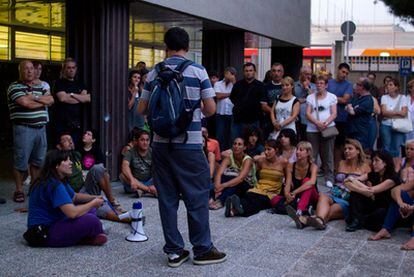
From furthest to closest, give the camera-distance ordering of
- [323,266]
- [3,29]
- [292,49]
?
[292,49], [3,29], [323,266]

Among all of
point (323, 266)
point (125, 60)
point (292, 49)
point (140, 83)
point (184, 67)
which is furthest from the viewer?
point (292, 49)

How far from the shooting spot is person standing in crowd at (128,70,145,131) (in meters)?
9.20

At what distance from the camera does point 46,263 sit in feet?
16.7

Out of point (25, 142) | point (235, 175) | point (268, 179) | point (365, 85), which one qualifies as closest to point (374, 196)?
point (268, 179)

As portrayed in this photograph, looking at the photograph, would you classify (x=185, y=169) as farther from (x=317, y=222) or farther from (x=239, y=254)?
(x=317, y=222)

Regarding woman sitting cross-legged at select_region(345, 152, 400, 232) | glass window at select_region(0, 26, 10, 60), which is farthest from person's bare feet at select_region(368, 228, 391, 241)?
glass window at select_region(0, 26, 10, 60)

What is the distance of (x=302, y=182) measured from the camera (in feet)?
23.8

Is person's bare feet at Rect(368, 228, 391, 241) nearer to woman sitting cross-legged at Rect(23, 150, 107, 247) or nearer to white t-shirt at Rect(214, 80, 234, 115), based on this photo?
woman sitting cross-legged at Rect(23, 150, 107, 247)

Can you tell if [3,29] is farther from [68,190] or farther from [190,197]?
[190,197]

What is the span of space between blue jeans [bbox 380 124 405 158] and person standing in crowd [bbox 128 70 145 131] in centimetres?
397

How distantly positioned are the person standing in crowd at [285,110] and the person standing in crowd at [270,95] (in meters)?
0.15

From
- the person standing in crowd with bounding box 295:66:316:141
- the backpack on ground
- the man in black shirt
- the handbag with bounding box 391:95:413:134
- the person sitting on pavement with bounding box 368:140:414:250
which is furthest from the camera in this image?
the person standing in crowd with bounding box 295:66:316:141

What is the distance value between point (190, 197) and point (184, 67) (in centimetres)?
110

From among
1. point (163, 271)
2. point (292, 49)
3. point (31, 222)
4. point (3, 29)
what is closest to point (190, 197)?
point (163, 271)
